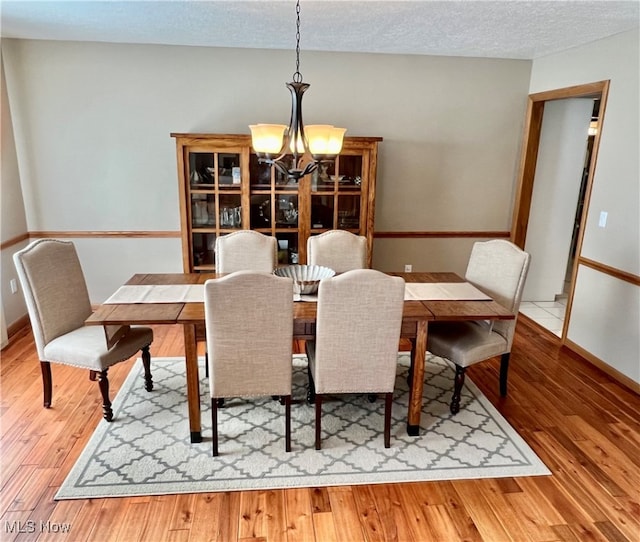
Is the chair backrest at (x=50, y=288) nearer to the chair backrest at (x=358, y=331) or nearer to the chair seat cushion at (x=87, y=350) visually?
the chair seat cushion at (x=87, y=350)

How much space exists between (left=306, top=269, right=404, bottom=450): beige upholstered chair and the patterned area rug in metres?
0.17

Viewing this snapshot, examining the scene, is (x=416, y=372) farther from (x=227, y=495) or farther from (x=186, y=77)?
(x=186, y=77)

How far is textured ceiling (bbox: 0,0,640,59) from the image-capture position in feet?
8.84

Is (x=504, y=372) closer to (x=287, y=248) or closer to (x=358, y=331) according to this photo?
(x=358, y=331)

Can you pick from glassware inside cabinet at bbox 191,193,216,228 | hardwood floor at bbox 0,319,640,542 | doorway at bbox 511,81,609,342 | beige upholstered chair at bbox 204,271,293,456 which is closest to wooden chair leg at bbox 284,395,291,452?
beige upholstered chair at bbox 204,271,293,456

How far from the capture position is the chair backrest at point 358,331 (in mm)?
2090

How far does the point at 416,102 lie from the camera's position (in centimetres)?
411

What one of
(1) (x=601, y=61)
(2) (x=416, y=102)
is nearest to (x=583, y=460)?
(1) (x=601, y=61)

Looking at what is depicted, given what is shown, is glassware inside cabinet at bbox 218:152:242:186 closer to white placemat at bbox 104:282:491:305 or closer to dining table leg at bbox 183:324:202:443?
white placemat at bbox 104:282:491:305

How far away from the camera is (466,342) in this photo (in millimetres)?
2691

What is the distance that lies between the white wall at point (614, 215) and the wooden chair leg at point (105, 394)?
11.2 ft

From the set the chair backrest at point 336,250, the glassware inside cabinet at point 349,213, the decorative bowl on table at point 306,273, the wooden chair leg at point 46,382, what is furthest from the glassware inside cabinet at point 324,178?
the wooden chair leg at point 46,382

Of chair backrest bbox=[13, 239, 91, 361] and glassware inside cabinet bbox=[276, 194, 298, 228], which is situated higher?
glassware inside cabinet bbox=[276, 194, 298, 228]

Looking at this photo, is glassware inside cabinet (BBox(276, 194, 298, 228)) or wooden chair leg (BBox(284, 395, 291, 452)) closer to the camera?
wooden chair leg (BBox(284, 395, 291, 452))
